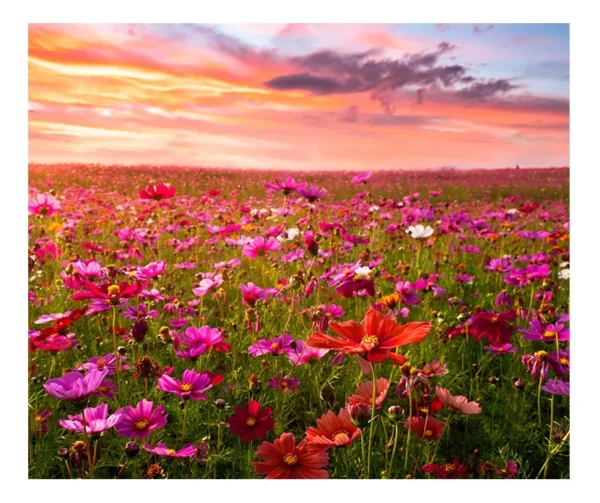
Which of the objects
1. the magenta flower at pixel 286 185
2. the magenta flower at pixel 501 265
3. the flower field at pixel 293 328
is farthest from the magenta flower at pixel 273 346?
the magenta flower at pixel 501 265

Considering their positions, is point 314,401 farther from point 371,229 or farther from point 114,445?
point 371,229

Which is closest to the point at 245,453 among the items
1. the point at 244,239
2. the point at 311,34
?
the point at 244,239

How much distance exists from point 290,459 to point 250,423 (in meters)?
0.12

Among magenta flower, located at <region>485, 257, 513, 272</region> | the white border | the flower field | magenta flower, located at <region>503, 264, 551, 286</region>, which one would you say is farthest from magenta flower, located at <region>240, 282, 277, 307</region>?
magenta flower, located at <region>485, 257, 513, 272</region>

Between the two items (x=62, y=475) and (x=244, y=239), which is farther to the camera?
(x=244, y=239)

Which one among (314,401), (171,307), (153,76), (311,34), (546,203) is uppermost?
(311,34)

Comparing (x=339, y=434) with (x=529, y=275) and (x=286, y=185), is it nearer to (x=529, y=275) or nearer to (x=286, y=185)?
(x=286, y=185)

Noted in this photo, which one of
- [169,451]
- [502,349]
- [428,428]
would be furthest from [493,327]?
[169,451]

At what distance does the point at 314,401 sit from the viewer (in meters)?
1.28

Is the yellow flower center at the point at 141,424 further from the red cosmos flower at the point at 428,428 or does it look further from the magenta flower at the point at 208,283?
the red cosmos flower at the point at 428,428

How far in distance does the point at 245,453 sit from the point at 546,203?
1172 millimetres

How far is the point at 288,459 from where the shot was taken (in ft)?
3.34

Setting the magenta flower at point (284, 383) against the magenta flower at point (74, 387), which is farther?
the magenta flower at point (284, 383)

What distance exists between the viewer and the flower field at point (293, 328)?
1047mm
